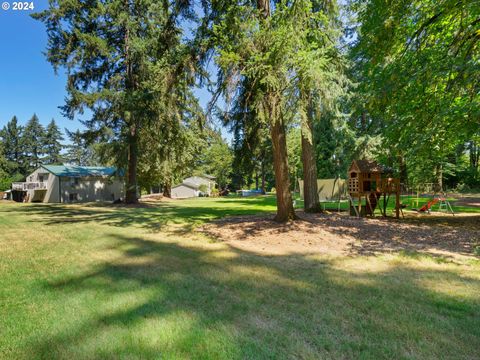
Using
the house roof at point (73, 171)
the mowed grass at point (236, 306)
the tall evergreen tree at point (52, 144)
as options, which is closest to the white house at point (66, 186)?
the house roof at point (73, 171)

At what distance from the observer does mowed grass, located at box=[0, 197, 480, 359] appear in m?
2.50

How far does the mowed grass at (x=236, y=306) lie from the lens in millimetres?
2498

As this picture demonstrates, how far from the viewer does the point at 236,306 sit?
11.0ft

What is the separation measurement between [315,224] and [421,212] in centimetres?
753

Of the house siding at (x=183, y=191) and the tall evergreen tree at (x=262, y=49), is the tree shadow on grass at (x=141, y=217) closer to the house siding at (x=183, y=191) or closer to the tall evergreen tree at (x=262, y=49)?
the tall evergreen tree at (x=262, y=49)

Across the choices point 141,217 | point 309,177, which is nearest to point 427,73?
point 309,177

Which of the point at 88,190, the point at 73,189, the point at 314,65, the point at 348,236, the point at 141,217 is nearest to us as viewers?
the point at 314,65

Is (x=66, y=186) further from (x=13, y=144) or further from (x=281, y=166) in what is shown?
(x=13, y=144)

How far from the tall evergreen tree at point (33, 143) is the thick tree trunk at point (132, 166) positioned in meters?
54.8

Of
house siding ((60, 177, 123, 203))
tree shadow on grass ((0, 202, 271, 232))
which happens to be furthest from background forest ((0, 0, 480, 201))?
house siding ((60, 177, 123, 203))

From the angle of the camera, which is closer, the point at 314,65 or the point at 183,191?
the point at 314,65

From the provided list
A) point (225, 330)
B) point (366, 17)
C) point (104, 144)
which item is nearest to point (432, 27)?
point (366, 17)

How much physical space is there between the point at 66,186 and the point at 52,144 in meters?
48.9

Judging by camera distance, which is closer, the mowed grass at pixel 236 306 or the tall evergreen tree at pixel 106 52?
the mowed grass at pixel 236 306
